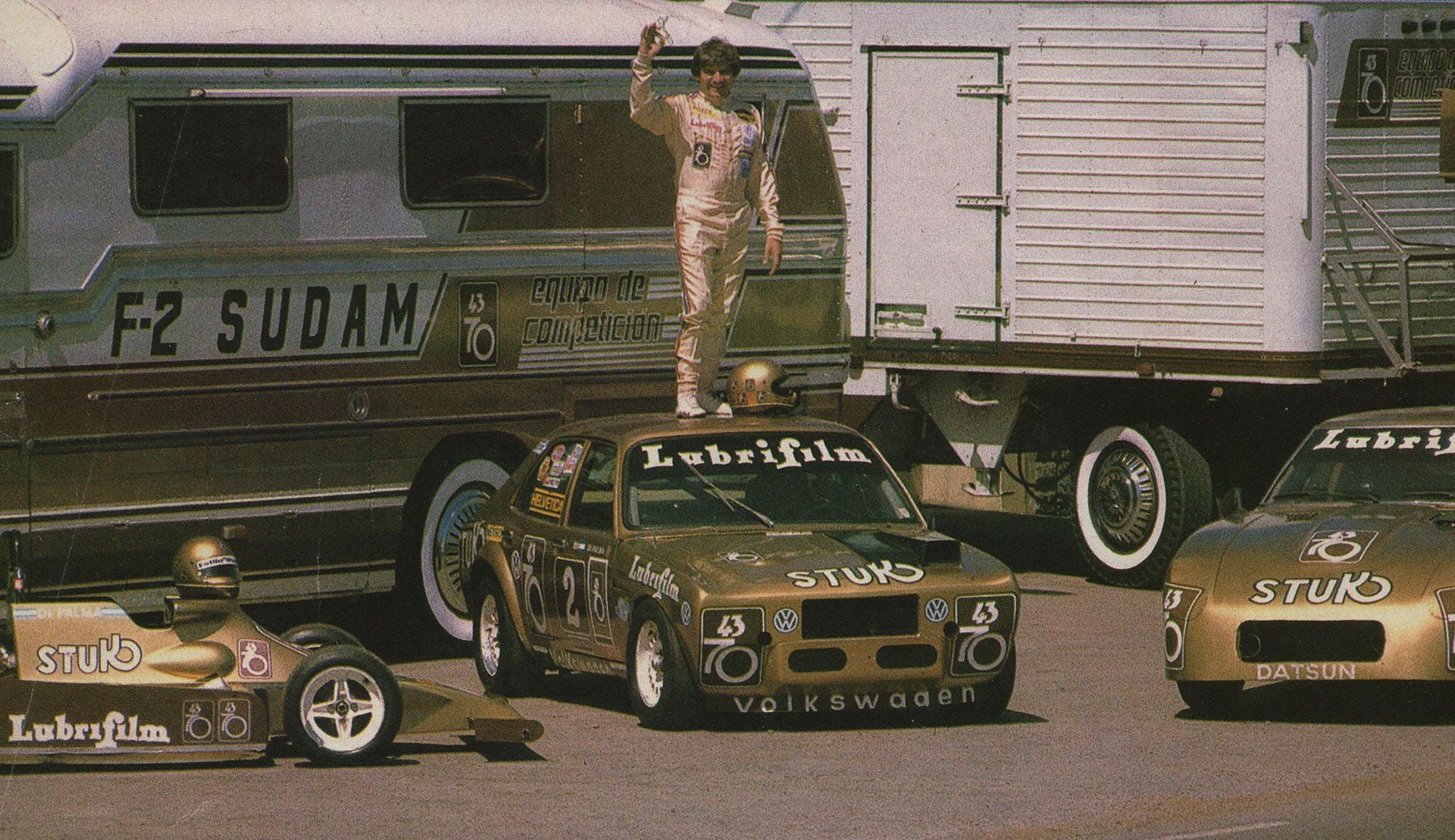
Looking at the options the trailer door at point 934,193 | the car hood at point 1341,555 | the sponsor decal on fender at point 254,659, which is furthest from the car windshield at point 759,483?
the trailer door at point 934,193

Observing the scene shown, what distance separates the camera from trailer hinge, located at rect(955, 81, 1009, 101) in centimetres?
1761

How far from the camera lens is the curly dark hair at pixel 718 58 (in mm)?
14383

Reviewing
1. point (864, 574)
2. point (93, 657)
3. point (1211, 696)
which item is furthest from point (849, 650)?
point (93, 657)

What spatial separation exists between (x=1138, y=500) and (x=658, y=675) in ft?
20.6

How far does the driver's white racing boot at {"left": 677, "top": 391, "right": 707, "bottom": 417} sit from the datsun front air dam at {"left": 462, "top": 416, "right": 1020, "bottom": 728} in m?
0.41

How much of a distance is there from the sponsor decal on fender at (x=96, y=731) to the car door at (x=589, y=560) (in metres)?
2.49

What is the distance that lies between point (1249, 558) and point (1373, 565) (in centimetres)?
60

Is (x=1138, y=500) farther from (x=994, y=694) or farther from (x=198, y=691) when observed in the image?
(x=198, y=691)

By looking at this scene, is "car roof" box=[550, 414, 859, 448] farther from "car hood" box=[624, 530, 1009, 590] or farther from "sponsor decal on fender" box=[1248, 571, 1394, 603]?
"sponsor decal on fender" box=[1248, 571, 1394, 603]

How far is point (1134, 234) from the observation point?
17.1 m

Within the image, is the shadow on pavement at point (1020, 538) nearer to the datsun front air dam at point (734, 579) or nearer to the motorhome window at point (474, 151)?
the motorhome window at point (474, 151)

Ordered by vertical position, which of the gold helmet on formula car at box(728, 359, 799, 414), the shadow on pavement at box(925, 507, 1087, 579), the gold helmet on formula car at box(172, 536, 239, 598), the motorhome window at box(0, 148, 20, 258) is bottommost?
the shadow on pavement at box(925, 507, 1087, 579)

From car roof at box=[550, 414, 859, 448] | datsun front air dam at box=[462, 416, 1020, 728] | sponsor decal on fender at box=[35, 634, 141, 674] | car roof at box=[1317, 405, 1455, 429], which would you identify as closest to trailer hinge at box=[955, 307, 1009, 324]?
car roof at box=[1317, 405, 1455, 429]

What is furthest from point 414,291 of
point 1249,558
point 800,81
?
point 1249,558
